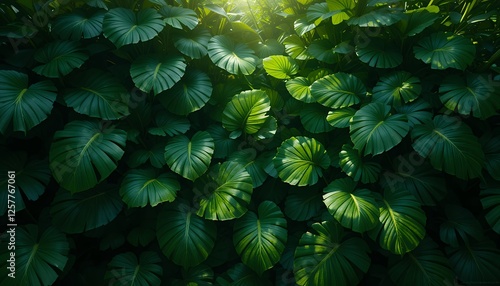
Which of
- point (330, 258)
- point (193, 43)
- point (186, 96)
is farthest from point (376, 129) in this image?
point (193, 43)

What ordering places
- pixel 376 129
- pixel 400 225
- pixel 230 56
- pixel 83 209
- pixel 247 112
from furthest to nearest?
pixel 230 56 → pixel 247 112 → pixel 83 209 → pixel 376 129 → pixel 400 225

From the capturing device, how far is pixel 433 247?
1.61 metres

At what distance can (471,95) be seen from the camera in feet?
5.46

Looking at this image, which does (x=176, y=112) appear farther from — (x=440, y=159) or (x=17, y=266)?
(x=440, y=159)

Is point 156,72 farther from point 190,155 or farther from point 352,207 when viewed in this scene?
point 352,207

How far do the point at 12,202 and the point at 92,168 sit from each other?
0.49 meters

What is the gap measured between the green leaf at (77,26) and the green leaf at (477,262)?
2394 mm

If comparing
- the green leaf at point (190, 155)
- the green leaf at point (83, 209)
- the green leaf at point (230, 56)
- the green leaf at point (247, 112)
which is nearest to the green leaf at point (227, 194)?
the green leaf at point (190, 155)

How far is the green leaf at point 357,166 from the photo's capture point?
1.66 metres

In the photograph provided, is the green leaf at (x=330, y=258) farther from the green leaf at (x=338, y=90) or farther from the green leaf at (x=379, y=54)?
the green leaf at (x=379, y=54)

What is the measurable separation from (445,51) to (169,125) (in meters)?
1.69

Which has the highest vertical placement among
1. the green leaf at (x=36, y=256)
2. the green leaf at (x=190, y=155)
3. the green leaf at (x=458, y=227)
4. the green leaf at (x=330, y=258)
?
the green leaf at (x=190, y=155)

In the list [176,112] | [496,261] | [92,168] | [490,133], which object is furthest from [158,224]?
[490,133]

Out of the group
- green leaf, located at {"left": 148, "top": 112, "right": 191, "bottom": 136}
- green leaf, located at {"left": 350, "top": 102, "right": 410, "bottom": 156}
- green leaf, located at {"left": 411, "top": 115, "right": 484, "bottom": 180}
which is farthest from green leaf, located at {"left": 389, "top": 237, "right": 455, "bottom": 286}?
green leaf, located at {"left": 148, "top": 112, "right": 191, "bottom": 136}
